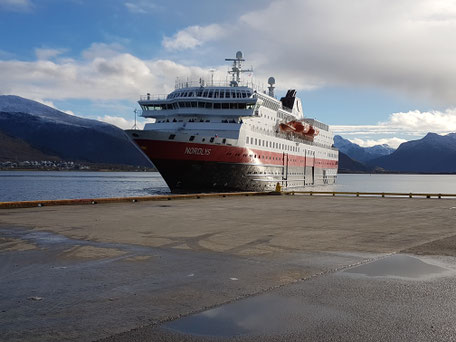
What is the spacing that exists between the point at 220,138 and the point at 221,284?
3233 cm

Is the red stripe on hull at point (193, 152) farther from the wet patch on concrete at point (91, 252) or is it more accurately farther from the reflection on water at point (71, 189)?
the wet patch on concrete at point (91, 252)

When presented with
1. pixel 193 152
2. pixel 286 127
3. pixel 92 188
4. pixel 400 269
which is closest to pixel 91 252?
pixel 400 269

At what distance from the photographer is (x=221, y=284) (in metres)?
6.62

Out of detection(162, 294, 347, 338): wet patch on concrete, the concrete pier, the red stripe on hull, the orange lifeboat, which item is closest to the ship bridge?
the red stripe on hull

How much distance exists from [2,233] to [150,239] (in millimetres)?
4122

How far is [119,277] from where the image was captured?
6.96 m

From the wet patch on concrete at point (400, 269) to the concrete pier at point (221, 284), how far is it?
48mm

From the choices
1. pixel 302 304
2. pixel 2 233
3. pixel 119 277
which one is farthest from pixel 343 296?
pixel 2 233

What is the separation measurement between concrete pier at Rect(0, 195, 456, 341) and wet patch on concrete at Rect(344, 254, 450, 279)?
48mm

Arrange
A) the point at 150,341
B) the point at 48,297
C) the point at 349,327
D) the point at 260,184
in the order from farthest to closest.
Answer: the point at 260,184 < the point at 48,297 < the point at 349,327 < the point at 150,341

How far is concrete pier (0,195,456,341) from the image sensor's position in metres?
4.65

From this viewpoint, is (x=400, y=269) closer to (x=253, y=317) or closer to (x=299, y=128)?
(x=253, y=317)

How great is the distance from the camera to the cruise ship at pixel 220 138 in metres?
38.2

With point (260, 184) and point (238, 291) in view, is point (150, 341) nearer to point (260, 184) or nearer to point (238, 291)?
point (238, 291)
